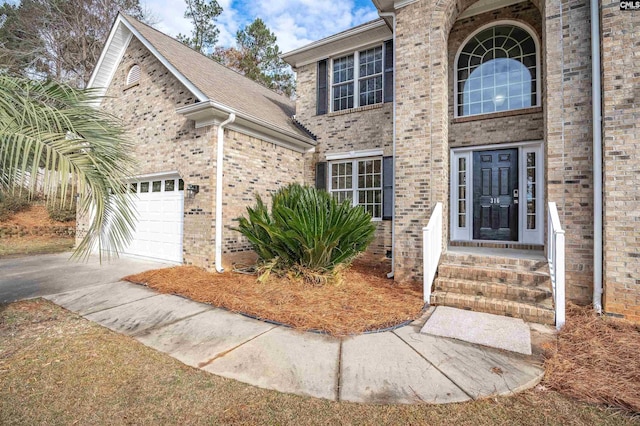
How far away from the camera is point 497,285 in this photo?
15.4 feet

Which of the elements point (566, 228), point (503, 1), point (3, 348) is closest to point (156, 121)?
point (3, 348)

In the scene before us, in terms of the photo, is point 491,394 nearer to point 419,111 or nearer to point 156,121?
point 419,111

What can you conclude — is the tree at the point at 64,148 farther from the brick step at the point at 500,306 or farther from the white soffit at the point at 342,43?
the white soffit at the point at 342,43

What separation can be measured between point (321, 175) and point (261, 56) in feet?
51.1

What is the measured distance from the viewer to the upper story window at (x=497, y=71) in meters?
6.50

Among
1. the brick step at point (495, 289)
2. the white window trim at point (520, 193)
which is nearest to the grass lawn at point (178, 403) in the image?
the brick step at point (495, 289)

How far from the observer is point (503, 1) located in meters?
6.48

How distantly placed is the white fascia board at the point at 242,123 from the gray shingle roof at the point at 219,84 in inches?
6.3

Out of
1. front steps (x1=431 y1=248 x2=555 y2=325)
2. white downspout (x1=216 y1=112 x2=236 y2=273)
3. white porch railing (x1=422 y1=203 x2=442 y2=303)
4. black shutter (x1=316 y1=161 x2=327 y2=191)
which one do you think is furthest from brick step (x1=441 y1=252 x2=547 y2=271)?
white downspout (x1=216 y1=112 x2=236 y2=273)

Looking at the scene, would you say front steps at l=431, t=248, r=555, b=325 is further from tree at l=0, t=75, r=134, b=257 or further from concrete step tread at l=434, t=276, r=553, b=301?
tree at l=0, t=75, r=134, b=257

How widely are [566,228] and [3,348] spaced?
7.40 meters

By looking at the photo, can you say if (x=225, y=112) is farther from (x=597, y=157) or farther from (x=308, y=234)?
(x=597, y=157)

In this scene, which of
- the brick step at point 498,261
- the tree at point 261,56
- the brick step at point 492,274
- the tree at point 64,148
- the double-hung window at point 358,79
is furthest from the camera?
the tree at point 261,56

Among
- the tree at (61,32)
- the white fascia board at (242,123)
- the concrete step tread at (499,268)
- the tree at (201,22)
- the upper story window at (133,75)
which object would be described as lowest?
the concrete step tread at (499,268)
